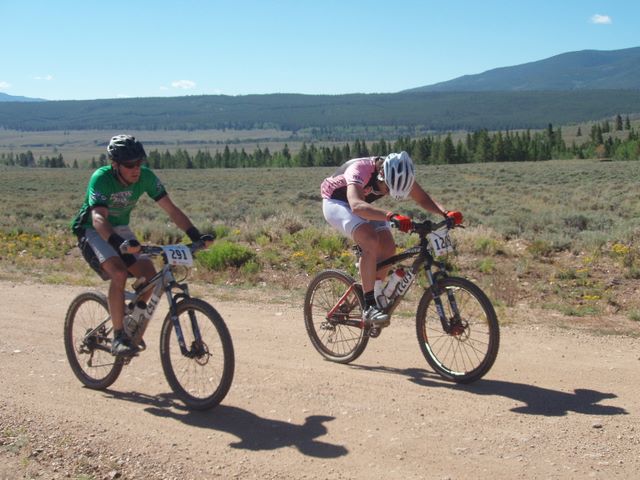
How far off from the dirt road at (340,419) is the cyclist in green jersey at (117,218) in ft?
2.53

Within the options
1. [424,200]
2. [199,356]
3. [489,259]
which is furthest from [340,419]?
[489,259]

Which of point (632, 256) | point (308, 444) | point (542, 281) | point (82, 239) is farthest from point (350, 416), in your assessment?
point (632, 256)

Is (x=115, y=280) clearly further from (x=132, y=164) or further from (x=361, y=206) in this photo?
(x=361, y=206)

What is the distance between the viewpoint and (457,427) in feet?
16.2

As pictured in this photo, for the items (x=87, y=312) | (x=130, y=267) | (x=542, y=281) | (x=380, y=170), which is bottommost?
(x=542, y=281)

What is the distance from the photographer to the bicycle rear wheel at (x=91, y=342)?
237 inches

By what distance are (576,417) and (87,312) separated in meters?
3.98

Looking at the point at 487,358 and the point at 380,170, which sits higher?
the point at 380,170

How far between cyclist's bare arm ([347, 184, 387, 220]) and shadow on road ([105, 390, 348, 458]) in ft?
5.32

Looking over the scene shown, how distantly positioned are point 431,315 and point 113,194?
9.06 ft

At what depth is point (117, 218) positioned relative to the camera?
5855 millimetres

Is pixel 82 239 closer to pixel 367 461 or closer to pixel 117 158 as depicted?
pixel 117 158

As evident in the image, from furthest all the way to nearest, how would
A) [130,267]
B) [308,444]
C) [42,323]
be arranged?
[42,323], [130,267], [308,444]

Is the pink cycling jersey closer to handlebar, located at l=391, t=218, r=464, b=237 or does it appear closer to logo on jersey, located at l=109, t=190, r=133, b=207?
handlebar, located at l=391, t=218, r=464, b=237
